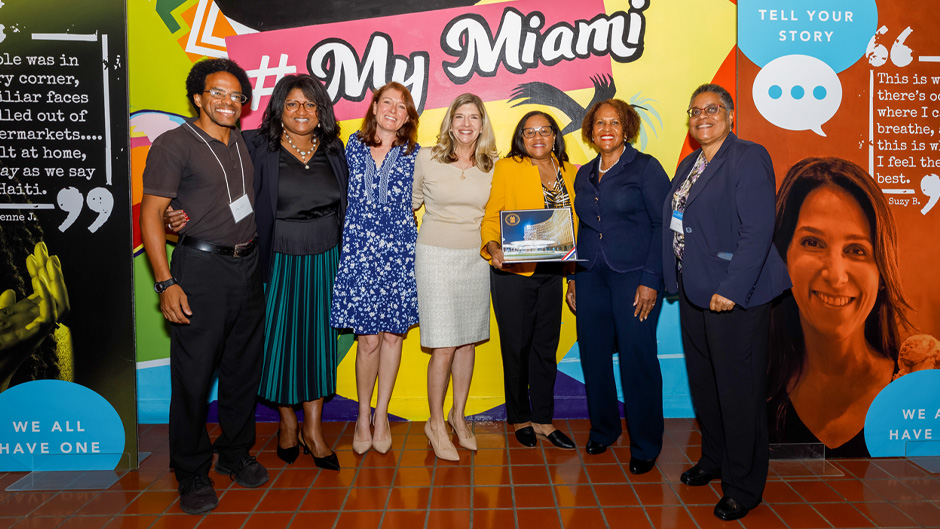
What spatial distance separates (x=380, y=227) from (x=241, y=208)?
31.9 inches

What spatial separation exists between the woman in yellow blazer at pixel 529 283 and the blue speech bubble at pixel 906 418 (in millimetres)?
1899

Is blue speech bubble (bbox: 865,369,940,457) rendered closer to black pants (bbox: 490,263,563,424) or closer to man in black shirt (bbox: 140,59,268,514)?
black pants (bbox: 490,263,563,424)

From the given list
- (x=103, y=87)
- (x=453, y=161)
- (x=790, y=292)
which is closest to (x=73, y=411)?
(x=103, y=87)

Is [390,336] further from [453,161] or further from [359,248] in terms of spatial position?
[453,161]

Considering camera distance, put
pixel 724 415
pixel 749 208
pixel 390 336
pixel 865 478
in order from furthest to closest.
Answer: pixel 390 336
pixel 865 478
pixel 724 415
pixel 749 208

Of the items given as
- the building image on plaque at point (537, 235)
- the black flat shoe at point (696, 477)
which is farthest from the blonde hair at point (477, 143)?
the black flat shoe at point (696, 477)

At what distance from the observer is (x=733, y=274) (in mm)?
2965

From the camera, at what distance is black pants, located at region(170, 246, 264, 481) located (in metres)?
3.24

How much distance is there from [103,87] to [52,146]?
464mm

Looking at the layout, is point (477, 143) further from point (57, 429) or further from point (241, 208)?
point (57, 429)

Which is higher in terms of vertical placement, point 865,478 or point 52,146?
point 52,146

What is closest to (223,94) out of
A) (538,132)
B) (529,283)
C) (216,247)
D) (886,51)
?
(216,247)

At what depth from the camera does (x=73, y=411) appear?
12.3 ft

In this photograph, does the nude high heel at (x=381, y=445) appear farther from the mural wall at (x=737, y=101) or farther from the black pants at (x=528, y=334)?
the black pants at (x=528, y=334)
